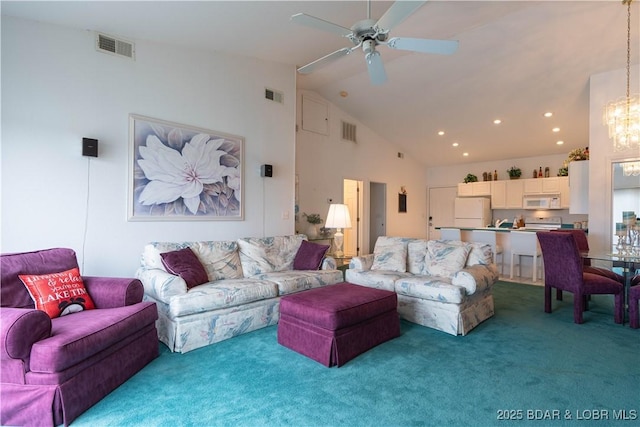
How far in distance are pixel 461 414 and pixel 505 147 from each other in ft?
23.3

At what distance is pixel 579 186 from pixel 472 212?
9.72 ft

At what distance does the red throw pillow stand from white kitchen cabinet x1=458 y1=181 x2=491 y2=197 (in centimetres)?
818

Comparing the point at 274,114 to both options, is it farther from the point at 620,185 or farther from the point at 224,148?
the point at 620,185

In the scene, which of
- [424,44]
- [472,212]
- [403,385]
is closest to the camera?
[403,385]

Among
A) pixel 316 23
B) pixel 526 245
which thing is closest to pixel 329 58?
pixel 316 23

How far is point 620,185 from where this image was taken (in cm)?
470

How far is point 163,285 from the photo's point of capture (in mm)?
2762

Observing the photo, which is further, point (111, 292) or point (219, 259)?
point (219, 259)

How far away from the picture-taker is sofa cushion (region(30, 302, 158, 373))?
168cm

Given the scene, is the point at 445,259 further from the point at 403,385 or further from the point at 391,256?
the point at 403,385

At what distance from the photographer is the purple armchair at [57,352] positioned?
66.1 inches

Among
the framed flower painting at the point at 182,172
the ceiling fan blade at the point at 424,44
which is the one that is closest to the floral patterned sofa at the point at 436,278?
the framed flower painting at the point at 182,172

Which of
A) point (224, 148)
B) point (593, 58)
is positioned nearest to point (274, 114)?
point (224, 148)

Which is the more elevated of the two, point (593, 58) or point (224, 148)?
point (593, 58)
